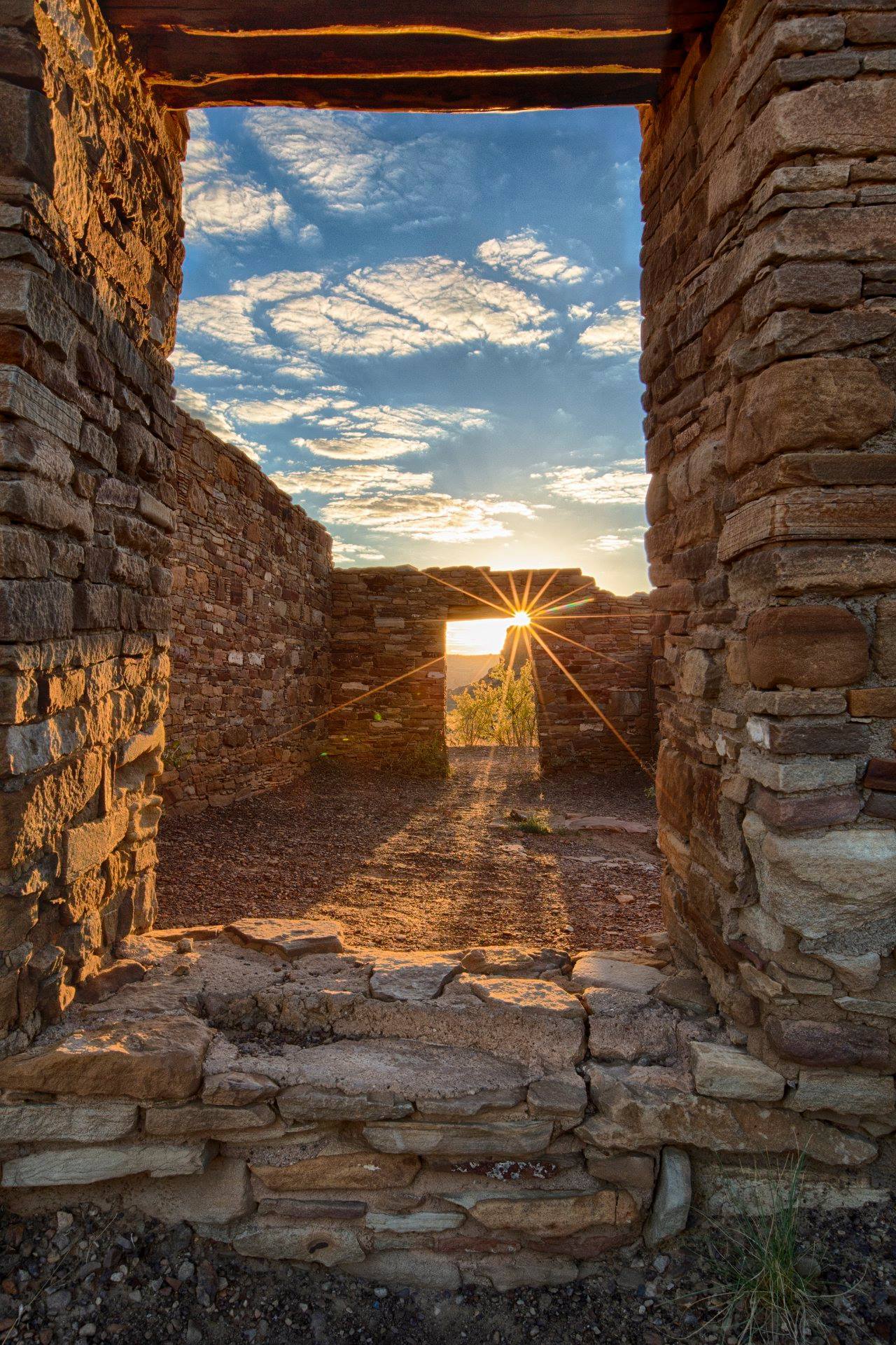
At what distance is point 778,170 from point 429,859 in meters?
4.30

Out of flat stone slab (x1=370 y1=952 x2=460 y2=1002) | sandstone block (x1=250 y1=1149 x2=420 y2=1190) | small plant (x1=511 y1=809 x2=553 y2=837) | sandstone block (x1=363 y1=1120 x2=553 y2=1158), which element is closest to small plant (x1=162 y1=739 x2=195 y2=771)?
small plant (x1=511 y1=809 x2=553 y2=837)

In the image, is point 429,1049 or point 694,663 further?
point 694,663

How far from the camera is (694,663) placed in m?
2.27

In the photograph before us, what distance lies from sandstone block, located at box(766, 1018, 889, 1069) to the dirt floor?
150cm

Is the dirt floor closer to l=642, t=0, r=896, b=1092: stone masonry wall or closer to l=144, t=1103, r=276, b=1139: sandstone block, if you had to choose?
l=144, t=1103, r=276, b=1139: sandstone block

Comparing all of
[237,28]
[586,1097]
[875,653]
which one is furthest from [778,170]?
[586,1097]

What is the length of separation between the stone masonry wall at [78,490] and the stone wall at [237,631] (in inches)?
136

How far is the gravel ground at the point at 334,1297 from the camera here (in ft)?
5.46

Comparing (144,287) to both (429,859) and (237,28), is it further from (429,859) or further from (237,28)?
(429,859)

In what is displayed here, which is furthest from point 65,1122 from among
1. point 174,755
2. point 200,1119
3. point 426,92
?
point 174,755

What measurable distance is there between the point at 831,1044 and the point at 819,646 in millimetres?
1043

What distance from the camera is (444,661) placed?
379 inches

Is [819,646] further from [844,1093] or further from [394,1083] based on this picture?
[394,1083]

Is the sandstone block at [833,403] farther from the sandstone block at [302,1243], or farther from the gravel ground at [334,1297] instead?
the sandstone block at [302,1243]
